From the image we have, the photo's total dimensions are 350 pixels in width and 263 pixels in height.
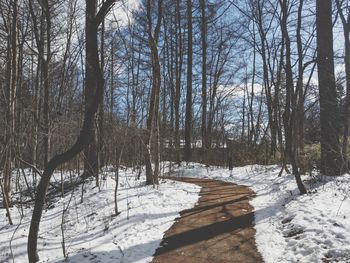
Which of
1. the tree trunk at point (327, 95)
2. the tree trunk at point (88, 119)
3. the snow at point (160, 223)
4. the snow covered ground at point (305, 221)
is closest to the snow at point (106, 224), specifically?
the snow at point (160, 223)

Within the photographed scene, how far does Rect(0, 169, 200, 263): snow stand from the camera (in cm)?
619

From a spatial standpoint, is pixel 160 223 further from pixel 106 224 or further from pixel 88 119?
pixel 88 119

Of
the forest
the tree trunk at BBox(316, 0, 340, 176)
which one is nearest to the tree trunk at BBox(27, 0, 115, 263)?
the forest

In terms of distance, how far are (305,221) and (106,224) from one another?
429 cm

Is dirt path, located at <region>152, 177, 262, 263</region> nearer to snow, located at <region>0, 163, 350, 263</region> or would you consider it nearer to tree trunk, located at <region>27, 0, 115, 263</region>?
snow, located at <region>0, 163, 350, 263</region>

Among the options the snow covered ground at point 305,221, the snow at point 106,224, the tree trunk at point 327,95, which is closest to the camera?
the snow covered ground at point 305,221

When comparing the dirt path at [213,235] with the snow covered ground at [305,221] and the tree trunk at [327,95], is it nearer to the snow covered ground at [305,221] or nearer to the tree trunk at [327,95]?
the snow covered ground at [305,221]

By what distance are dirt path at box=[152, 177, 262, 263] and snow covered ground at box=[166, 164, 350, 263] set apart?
0.26 m

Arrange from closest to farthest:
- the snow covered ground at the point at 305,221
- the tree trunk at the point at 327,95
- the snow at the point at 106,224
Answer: the snow covered ground at the point at 305,221 → the snow at the point at 106,224 → the tree trunk at the point at 327,95

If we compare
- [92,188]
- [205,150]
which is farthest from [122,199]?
[205,150]

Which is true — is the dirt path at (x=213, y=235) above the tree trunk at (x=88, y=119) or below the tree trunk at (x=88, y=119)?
below

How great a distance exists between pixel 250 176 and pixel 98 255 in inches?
420

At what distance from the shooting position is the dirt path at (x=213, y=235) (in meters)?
5.80

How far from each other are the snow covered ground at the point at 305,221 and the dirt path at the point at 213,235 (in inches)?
10.2
